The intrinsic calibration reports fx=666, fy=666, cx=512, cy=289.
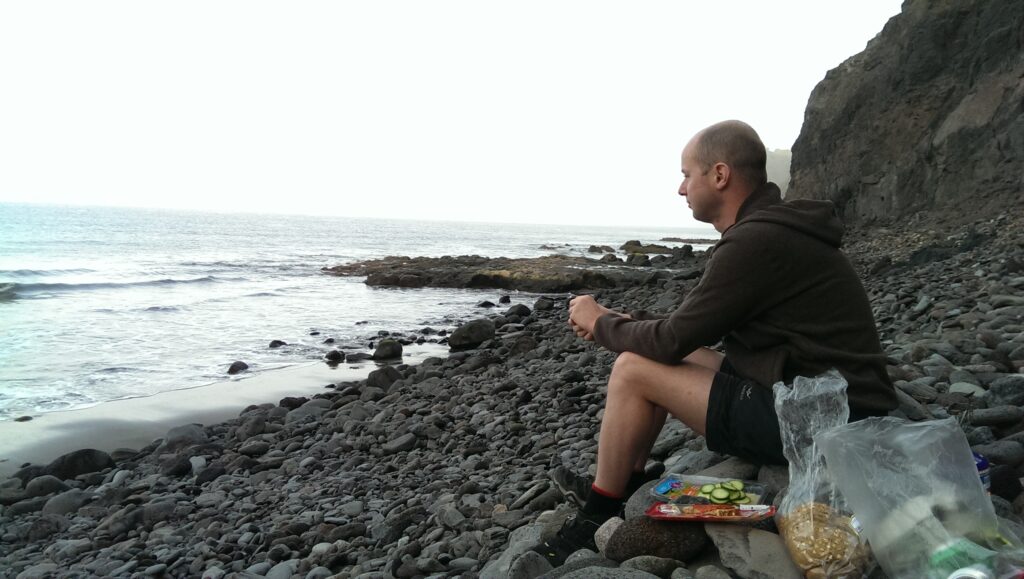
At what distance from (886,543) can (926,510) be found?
15 cm

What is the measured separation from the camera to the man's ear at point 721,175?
2.94 metres

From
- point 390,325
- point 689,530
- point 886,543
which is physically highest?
point 886,543

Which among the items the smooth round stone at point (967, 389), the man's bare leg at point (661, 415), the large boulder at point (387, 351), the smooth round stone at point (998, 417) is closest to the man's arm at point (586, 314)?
the man's bare leg at point (661, 415)

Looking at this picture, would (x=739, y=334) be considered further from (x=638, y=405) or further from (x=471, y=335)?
(x=471, y=335)

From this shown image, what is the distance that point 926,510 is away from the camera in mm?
1979

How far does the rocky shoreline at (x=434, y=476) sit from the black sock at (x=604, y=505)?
22 cm

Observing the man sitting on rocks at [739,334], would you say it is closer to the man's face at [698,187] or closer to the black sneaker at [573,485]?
the man's face at [698,187]

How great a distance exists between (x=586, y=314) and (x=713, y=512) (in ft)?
3.95

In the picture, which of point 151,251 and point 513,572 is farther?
point 151,251

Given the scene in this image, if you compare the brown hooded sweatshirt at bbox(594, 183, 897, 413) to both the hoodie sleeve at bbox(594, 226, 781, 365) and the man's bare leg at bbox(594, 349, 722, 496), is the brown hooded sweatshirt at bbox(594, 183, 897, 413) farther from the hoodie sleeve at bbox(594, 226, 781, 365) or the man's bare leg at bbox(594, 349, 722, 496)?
the man's bare leg at bbox(594, 349, 722, 496)

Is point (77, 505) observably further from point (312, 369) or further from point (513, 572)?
point (312, 369)

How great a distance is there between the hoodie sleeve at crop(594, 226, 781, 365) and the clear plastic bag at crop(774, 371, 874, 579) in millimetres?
339

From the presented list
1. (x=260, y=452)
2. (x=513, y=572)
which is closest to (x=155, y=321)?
(x=260, y=452)

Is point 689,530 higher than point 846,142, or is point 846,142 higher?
point 846,142
